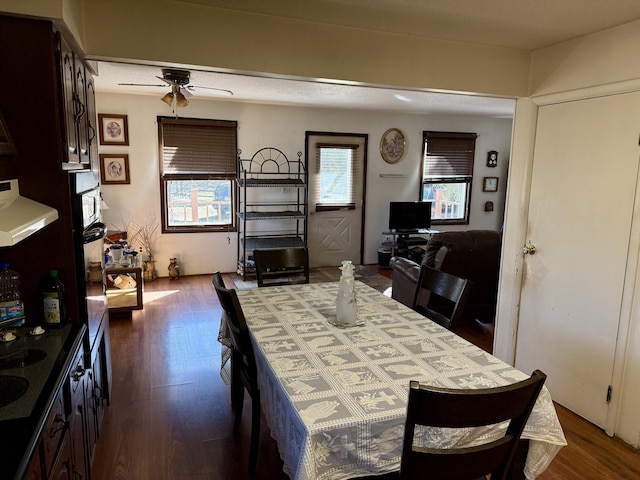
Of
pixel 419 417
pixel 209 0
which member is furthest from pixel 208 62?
pixel 419 417

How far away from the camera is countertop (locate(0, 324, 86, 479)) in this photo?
1040 millimetres

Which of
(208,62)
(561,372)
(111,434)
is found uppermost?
(208,62)

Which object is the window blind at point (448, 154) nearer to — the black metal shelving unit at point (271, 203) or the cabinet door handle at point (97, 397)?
the black metal shelving unit at point (271, 203)

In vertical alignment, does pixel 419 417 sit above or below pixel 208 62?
below

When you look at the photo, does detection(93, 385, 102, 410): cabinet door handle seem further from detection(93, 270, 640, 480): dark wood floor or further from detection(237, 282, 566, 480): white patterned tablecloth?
detection(237, 282, 566, 480): white patterned tablecloth

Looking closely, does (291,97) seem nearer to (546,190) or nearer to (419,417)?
(546,190)

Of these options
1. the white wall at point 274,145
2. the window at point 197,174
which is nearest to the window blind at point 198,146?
the window at point 197,174

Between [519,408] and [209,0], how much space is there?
219 cm

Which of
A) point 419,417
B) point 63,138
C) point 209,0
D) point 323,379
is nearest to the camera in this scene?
point 419,417

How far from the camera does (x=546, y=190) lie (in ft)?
9.30

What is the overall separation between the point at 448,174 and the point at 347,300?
18.7ft

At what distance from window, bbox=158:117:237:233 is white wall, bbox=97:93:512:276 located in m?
0.11

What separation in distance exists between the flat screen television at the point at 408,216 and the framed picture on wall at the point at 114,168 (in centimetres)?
378

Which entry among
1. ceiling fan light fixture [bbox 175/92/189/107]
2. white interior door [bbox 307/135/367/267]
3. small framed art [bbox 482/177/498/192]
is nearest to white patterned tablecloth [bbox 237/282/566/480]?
ceiling fan light fixture [bbox 175/92/189/107]
